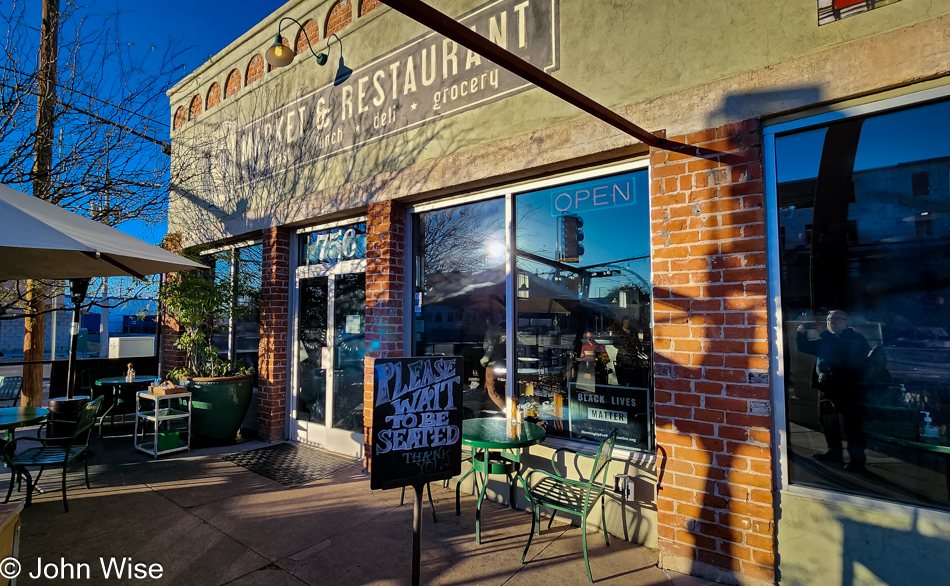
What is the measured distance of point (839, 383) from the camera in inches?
112

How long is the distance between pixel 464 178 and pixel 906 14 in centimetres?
317

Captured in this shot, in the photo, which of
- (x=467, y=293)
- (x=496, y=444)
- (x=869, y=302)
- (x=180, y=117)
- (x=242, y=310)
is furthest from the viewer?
(x=180, y=117)

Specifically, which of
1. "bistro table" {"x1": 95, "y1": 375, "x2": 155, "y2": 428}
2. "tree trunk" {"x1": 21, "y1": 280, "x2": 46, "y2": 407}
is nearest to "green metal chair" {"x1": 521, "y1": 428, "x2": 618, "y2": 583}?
"bistro table" {"x1": 95, "y1": 375, "x2": 155, "y2": 428}

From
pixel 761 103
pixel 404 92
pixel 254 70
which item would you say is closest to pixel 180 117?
A: pixel 254 70

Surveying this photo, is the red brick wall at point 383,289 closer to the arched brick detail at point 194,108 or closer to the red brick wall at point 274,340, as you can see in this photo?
the red brick wall at point 274,340

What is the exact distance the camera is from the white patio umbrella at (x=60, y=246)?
2822 millimetres

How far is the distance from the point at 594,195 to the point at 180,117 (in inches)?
325

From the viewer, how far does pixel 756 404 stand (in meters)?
2.87

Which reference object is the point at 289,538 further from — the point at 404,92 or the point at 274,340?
A: the point at 404,92

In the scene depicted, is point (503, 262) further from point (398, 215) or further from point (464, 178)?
point (398, 215)

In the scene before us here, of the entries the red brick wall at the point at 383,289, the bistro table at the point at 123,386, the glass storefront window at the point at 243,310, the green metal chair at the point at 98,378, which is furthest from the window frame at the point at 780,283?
the green metal chair at the point at 98,378

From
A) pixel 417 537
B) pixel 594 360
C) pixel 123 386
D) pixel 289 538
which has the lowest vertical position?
pixel 289 538

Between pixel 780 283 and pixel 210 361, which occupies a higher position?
pixel 780 283

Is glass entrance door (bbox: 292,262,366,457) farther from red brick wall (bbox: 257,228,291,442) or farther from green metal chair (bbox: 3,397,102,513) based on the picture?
green metal chair (bbox: 3,397,102,513)
